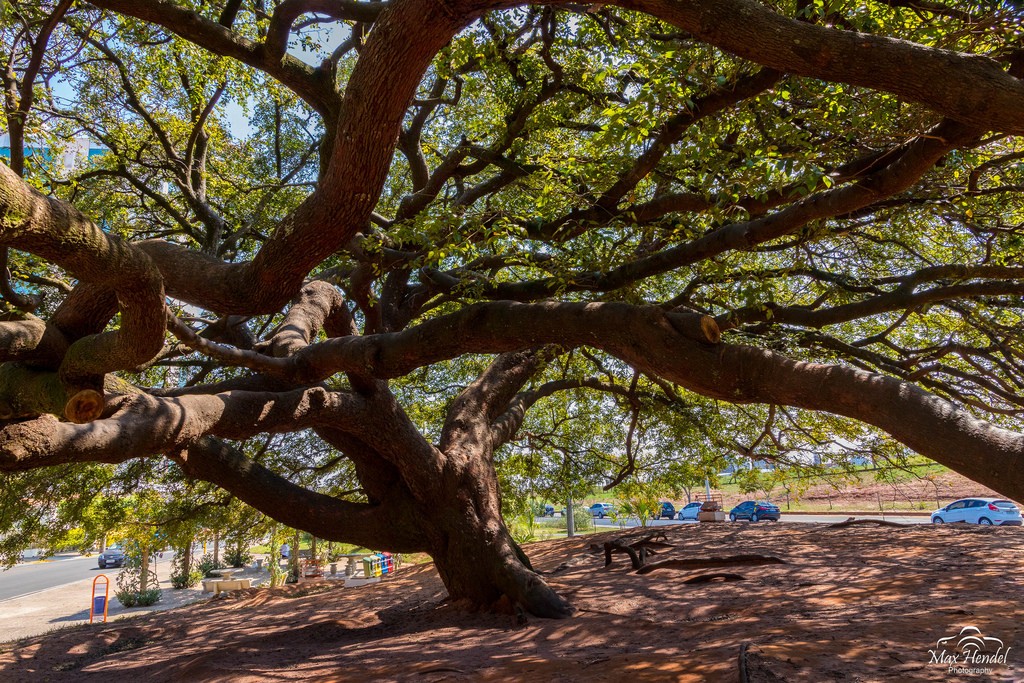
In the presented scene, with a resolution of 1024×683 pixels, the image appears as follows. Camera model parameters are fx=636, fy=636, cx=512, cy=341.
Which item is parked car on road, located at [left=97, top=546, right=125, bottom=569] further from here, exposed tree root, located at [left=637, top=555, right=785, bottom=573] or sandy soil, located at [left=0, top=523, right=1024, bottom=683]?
exposed tree root, located at [left=637, top=555, right=785, bottom=573]

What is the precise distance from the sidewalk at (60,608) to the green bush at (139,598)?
15cm

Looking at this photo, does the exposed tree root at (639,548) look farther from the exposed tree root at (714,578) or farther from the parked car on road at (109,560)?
the parked car on road at (109,560)

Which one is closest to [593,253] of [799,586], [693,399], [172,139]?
[799,586]

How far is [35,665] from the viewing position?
6980 mm

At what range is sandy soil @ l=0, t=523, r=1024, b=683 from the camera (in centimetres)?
382

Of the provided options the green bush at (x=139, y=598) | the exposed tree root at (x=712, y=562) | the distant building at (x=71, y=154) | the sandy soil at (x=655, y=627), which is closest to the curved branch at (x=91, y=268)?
the sandy soil at (x=655, y=627)

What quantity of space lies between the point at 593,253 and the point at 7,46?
6.77 m

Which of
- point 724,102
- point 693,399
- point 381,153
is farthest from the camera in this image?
point 693,399

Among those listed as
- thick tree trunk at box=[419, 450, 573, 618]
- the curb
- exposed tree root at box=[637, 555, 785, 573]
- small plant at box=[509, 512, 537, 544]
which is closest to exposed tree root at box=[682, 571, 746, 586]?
exposed tree root at box=[637, 555, 785, 573]

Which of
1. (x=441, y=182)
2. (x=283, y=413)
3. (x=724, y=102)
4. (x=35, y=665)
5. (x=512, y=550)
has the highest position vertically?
(x=441, y=182)

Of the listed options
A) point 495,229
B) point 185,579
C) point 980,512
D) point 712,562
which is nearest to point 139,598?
point 185,579

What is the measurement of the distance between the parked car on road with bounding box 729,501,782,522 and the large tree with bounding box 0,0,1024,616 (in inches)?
525

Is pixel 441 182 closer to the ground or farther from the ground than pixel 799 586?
farther from the ground

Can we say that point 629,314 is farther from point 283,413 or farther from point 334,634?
point 334,634
